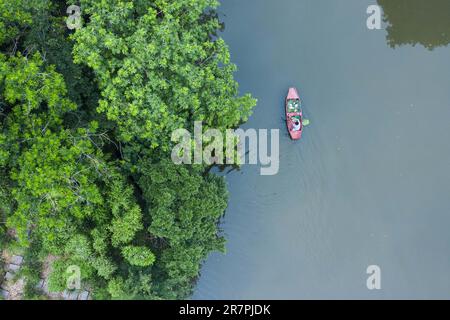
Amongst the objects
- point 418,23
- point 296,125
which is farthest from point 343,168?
point 418,23

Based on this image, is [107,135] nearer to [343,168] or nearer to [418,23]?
[343,168]

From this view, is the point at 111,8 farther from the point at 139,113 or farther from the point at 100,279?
the point at 100,279

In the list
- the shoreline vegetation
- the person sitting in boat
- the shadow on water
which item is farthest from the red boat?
the shadow on water

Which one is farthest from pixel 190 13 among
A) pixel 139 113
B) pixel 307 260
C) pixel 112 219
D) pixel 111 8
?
pixel 307 260

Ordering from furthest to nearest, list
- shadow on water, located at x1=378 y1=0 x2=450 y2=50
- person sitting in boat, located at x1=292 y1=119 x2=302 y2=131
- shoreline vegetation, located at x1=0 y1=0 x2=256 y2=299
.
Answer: shadow on water, located at x1=378 y1=0 x2=450 y2=50 → person sitting in boat, located at x1=292 y1=119 x2=302 y2=131 → shoreline vegetation, located at x1=0 y1=0 x2=256 y2=299

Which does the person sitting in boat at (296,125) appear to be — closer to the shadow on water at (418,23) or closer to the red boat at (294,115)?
the red boat at (294,115)

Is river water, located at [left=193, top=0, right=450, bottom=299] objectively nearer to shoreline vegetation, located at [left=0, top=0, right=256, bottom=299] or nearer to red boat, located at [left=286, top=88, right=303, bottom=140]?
red boat, located at [left=286, top=88, right=303, bottom=140]
